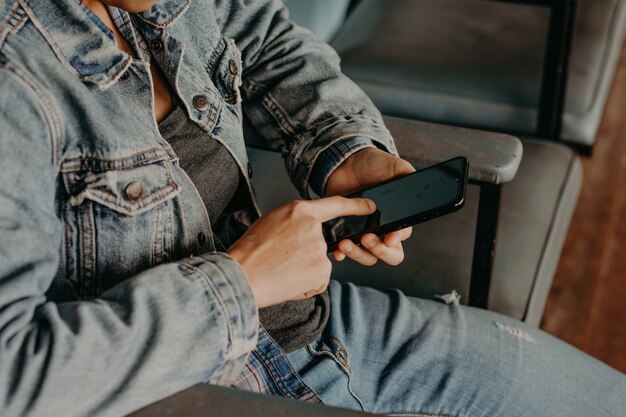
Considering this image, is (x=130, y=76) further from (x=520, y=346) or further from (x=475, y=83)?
(x=475, y=83)

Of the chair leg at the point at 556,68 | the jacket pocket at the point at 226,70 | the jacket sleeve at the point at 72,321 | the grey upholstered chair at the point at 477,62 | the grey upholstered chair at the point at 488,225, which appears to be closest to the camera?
the jacket sleeve at the point at 72,321

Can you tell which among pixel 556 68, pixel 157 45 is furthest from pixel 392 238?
pixel 556 68

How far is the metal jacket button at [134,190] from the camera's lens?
707 millimetres

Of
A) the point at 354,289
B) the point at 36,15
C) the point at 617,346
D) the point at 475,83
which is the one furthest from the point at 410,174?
the point at 617,346

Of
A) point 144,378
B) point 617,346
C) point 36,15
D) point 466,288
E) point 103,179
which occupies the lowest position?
point 617,346

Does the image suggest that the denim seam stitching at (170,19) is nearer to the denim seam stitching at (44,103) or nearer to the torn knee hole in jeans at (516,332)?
Result: the denim seam stitching at (44,103)

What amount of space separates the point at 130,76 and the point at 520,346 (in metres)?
0.59

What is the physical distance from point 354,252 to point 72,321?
335mm

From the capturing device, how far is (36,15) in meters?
0.67

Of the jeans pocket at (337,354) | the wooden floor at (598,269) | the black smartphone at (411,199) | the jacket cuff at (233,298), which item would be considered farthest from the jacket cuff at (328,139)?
the wooden floor at (598,269)

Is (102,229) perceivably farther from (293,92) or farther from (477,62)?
(477,62)

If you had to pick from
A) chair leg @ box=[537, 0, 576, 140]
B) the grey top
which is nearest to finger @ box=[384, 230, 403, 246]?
the grey top

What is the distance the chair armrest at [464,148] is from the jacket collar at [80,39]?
435mm

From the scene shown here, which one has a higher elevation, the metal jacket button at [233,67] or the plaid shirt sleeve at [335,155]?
the metal jacket button at [233,67]
